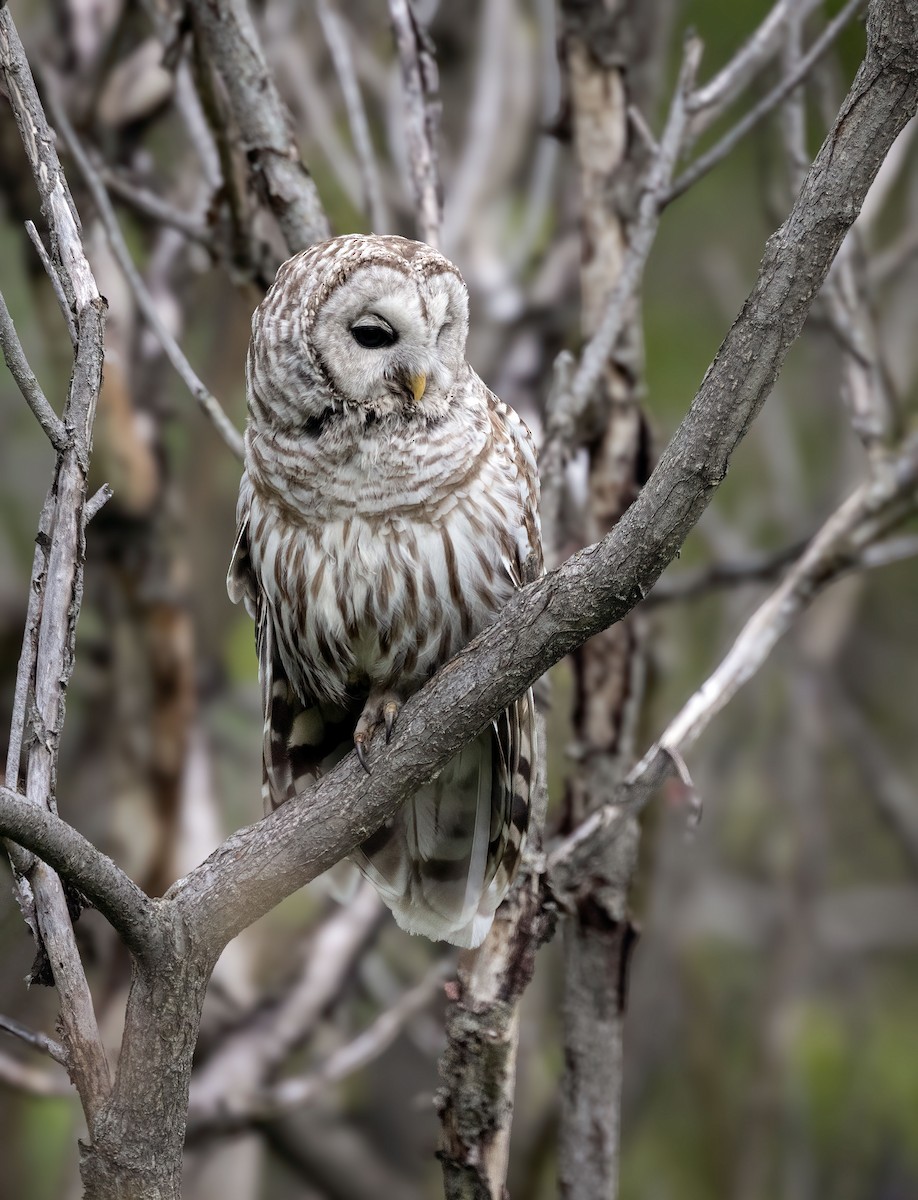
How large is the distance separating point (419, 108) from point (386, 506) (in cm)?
125

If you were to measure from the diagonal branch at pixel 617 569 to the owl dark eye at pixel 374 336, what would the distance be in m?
0.87

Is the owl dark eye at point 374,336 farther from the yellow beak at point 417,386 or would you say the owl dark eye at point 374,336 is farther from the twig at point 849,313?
the twig at point 849,313

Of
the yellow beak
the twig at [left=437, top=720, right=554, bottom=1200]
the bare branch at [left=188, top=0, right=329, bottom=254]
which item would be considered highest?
the bare branch at [left=188, top=0, right=329, bottom=254]

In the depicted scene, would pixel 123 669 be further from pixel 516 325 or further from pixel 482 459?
pixel 482 459

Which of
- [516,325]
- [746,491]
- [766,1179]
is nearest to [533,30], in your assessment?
[516,325]

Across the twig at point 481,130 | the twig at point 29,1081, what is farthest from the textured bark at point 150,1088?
the twig at point 481,130

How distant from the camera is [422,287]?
3.03 meters

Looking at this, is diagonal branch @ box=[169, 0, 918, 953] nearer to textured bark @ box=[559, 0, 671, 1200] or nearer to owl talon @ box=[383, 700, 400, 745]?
owl talon @ box=[383, 700, 400, 745]

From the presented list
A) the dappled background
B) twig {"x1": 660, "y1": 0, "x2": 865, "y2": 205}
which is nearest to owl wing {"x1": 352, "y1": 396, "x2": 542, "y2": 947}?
the dappled background

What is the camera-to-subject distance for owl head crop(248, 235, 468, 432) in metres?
2.99

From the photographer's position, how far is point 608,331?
136 inches

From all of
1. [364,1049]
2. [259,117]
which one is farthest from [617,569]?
[364,1049]

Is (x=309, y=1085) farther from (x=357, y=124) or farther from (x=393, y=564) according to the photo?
(x=357, y=124)

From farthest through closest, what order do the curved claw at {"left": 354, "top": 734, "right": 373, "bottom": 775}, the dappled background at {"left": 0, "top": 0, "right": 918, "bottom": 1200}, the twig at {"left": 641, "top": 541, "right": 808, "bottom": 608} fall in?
the dappled background at {"left": 0, "top": 0, "right": 918, "bottom": 1200}, the twig at {"left": 641, "top": 541, "right": 808, "bottom": 608}, the curved claw at {"left": 354, "top": 734, "right": 373, "bottom": 775}
